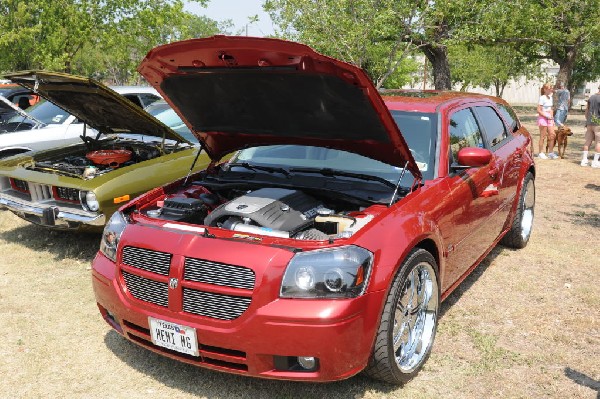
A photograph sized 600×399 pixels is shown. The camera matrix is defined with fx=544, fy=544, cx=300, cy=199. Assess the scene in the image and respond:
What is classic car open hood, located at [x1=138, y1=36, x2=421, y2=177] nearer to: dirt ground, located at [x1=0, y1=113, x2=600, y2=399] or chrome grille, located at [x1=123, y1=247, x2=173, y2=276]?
chrome grille, located at [x1=123, y1=247, x2=173, y2=276]

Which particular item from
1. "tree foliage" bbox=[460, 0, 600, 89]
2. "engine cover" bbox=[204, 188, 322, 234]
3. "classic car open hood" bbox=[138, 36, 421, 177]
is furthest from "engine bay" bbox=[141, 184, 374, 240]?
"tree foliage" bbox=[460, 0, 600, 89]

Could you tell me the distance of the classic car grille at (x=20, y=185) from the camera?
584 cm

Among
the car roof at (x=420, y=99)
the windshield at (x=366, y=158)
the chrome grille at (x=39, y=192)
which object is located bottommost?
the chrome grille at (x=39, y=192)

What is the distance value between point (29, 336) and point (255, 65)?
8.37ft

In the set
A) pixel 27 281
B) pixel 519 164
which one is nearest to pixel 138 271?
pixel 27 281

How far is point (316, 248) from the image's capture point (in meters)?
2.81

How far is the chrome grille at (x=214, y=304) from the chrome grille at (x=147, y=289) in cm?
14

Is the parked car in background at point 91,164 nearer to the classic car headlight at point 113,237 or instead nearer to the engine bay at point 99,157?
the engine bay at point 99,157

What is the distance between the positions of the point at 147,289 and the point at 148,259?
6.6 inches

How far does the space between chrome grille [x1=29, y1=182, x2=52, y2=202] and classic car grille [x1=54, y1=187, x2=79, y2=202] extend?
0.12 meters

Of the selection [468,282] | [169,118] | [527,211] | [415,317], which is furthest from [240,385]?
[169,118]

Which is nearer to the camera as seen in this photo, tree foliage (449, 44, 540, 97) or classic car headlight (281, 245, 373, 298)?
classic car headlight (281, 245, 373, 298)

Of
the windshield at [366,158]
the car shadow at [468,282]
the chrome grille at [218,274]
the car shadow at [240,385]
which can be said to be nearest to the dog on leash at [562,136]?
the car shadow at [468,282]

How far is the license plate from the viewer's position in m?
2.88
